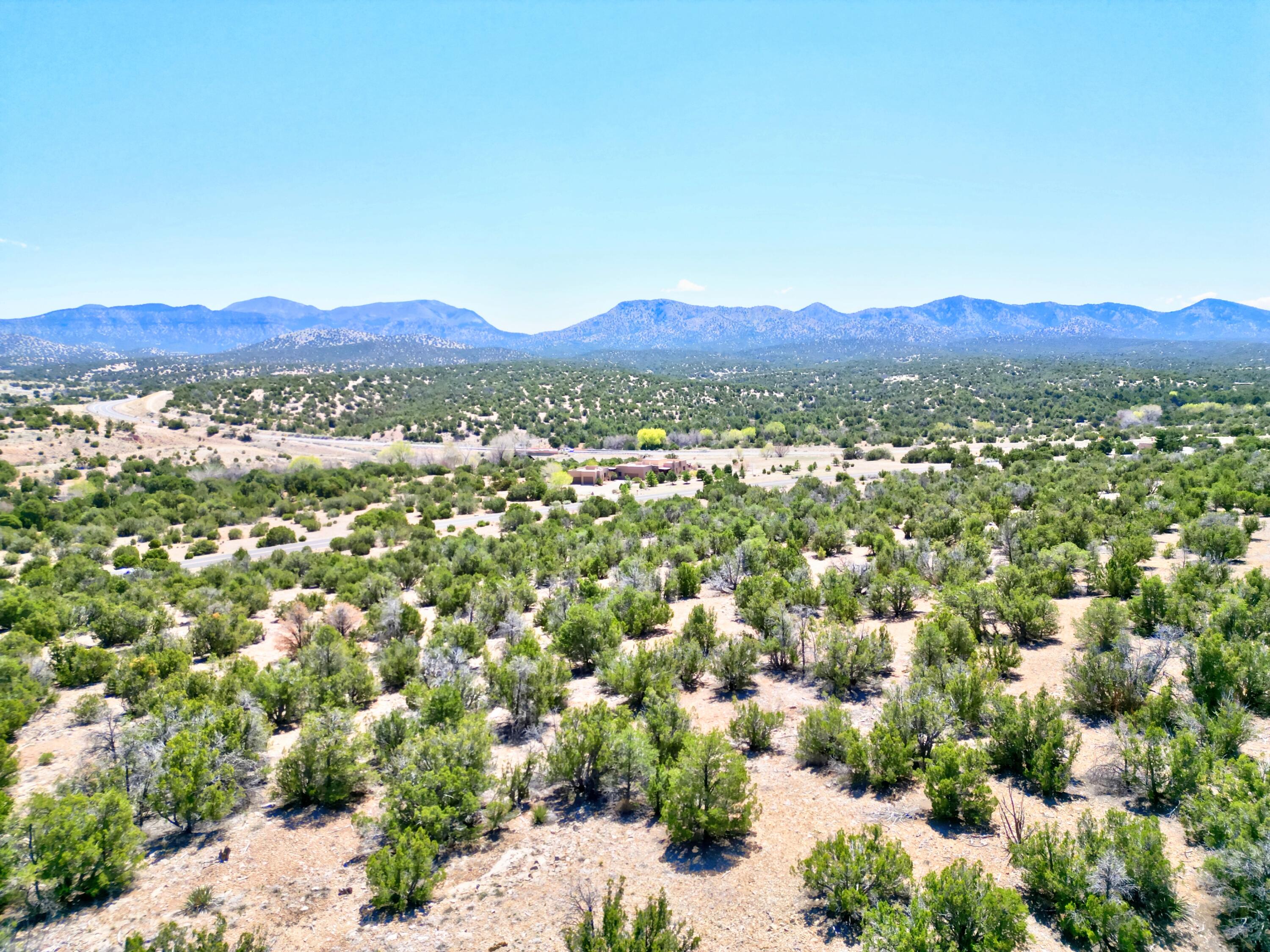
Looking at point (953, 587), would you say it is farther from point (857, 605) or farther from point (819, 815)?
point (819, 815)

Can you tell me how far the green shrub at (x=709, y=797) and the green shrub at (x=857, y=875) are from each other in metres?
1.16

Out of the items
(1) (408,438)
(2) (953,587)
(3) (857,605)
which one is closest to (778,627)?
(3) (857,605)

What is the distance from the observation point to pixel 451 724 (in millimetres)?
9211

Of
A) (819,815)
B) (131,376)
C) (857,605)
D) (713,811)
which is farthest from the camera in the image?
(131,376)

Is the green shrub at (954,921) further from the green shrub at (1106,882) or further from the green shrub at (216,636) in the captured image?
the green shrub at (216,636)

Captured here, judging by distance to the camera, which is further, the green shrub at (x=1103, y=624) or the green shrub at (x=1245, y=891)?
the green shrub at (x=1103, y=624)

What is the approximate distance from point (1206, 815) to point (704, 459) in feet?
175

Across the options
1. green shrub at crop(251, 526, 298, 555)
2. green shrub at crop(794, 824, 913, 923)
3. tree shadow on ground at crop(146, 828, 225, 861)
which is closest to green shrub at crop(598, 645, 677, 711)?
green shrub at crop(794, 824, 913, 923)

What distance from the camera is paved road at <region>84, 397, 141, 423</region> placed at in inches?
2766

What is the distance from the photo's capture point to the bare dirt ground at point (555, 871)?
20.3 ft

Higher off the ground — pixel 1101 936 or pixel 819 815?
pixel 1101 936

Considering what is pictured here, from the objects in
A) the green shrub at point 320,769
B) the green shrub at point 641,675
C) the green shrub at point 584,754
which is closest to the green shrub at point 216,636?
the green shrub at point 320,769

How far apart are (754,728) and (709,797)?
88.3 inches

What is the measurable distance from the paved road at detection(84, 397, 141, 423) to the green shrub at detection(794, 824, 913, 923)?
3293 inches
